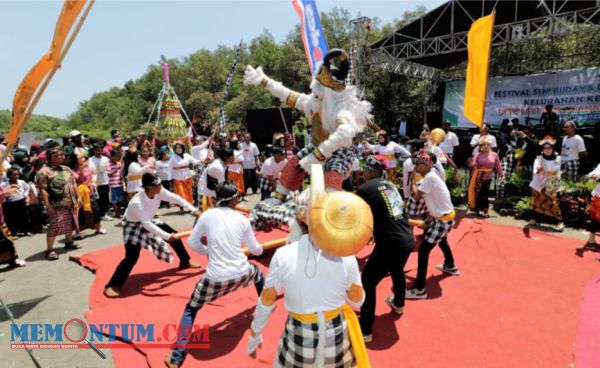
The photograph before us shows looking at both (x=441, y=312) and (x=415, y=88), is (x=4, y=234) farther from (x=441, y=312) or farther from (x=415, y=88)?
(x=415, y=88)

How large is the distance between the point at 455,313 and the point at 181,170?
6.55m

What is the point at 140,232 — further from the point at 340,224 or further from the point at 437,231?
the point at 437,231

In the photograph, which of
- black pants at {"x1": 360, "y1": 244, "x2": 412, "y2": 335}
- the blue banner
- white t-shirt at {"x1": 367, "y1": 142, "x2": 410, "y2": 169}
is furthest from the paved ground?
the blue banner

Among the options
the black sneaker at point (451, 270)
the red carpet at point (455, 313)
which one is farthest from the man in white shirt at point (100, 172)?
the black sneaker at point (451, 270)

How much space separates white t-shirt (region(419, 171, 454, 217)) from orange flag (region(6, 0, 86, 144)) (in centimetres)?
372

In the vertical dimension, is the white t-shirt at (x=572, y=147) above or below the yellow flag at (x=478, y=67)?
below

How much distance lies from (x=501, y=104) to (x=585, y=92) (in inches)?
98.5

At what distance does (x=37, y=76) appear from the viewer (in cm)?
320

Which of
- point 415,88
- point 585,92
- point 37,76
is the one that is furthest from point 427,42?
point 37,76

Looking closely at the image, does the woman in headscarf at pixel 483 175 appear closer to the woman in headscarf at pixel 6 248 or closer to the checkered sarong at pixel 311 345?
the checkered sarong at pixel 311 345

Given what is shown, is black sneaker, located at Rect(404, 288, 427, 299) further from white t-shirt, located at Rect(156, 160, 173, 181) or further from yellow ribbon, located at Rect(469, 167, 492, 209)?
white t-shirt, located at Rect(156, 160, 173, 181)

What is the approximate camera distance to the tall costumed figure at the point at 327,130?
3.85m

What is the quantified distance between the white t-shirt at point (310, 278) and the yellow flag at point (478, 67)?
5832 mm

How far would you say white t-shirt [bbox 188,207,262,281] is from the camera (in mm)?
3043
